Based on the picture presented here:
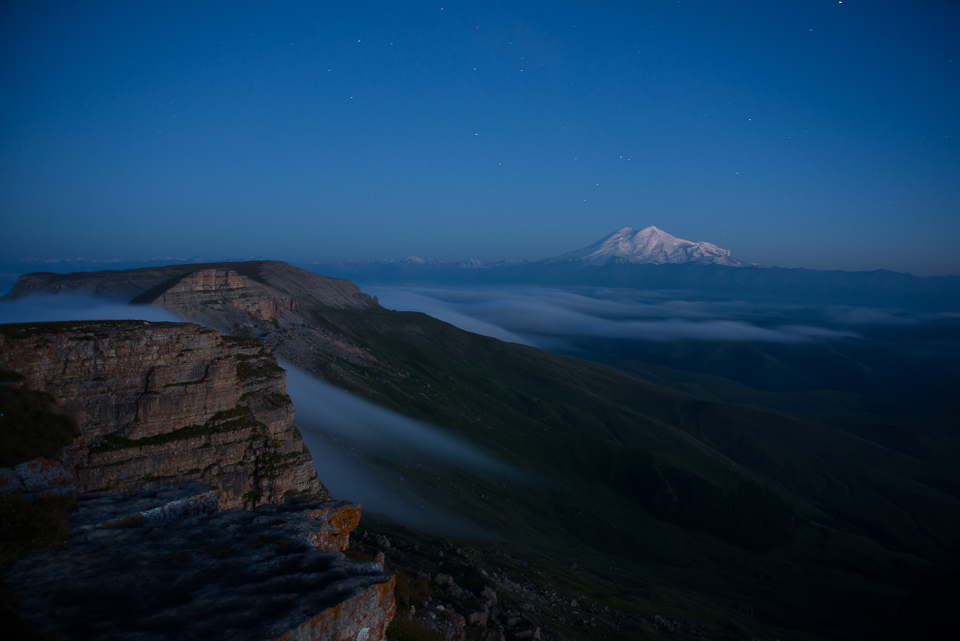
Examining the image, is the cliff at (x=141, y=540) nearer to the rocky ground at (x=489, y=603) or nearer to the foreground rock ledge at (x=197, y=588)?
the foreground rock ledge at (x=197, y=588)

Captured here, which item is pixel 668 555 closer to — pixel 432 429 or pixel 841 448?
pixel 432 429

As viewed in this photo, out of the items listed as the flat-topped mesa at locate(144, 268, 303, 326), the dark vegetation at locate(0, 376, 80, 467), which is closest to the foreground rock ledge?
the dark vegetation at locate(0, 376, 80, 467)

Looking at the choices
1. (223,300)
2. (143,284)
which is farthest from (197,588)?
(143,284)

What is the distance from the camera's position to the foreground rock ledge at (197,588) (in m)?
7.96

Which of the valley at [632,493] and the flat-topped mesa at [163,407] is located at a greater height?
the flat-topped mesa at [163,407]

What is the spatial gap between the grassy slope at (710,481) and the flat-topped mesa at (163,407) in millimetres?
49412

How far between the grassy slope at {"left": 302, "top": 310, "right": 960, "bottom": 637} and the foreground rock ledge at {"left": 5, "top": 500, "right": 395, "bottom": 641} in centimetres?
6604

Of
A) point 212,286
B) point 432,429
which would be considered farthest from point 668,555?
point 212,286

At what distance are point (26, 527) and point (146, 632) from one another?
570cm

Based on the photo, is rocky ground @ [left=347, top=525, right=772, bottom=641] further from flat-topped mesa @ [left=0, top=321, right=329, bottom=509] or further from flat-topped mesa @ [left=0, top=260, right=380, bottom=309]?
flat-topped mesa @ [left=0, top=260, right=380, bottom=309]

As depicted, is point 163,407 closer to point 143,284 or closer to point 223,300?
point 223,300

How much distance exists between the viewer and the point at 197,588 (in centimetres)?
936

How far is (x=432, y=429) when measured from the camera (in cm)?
12656

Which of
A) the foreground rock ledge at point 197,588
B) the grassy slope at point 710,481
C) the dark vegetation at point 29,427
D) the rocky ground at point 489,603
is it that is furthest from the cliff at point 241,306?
the foreground rock ledge at point 197,588
